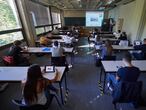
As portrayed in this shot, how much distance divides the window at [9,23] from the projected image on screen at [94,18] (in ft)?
33.2

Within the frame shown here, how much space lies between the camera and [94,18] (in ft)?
45.8

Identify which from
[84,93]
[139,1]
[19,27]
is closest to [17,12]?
[19,27]

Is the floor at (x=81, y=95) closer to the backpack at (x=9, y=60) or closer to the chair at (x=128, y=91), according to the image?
the chair at (x=128, y=91)

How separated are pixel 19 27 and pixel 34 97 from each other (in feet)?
14.5

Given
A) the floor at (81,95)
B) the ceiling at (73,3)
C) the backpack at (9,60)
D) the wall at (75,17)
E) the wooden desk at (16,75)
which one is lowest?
the floor at (81,95)

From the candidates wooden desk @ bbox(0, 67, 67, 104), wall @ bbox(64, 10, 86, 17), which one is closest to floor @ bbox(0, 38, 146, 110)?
wooden desk @ bbox(0, 67, 67, 104)

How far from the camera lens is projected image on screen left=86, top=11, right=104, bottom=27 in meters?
13.8

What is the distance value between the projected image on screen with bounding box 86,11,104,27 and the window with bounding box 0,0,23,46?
10.1 meters

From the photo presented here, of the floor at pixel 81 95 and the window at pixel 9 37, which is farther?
the window at pixel 9 37

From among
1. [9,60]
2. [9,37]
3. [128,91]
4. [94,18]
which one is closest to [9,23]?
[9,37]

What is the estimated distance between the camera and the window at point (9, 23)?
4176mm

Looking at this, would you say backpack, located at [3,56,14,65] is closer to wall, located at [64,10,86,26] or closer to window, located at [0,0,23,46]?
window, located at [0,0,23,46]

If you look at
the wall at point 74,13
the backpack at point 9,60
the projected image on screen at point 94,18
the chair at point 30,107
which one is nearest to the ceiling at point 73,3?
the projected image on screen at point 94,18

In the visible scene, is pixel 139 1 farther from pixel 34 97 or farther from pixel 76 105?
pixel 34 97
